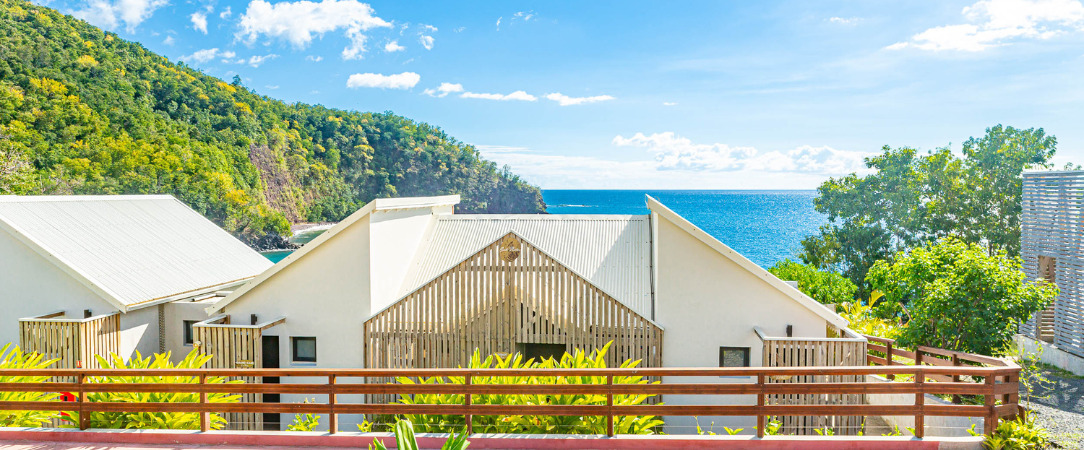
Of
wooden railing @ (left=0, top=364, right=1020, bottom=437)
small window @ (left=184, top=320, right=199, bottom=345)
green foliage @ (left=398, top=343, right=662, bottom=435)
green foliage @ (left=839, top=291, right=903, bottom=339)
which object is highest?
wooden railing @ (left=0, top=364, right=1020, bottom=437)

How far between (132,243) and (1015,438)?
14843mm

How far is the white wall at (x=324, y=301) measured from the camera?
30.7 feet

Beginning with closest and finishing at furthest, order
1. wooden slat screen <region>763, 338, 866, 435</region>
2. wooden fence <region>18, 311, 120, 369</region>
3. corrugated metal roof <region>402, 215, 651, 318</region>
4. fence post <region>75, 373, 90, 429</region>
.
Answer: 1. fence post <region>75, 373, 90, 429</region>
2. wooden slat screen <region>763, 338, 866, 435</region>
3. wooden fence <region>18, 311, 120, 369</region>
4. corrugated metal roof <region>402, 215, 651, 318</region>

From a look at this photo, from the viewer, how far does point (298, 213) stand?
91938 millimetres

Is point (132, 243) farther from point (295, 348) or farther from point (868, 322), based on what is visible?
point (868, 322)

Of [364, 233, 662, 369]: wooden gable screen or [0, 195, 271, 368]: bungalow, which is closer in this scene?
[364, 233, 662, 369]: wooden gable screen

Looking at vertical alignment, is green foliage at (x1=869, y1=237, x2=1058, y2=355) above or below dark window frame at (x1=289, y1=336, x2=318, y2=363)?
above

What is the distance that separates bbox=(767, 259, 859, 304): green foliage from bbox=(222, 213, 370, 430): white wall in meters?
12.9

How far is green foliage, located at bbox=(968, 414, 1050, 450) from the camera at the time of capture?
4906 mm

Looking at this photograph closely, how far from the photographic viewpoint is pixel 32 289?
1080 cm

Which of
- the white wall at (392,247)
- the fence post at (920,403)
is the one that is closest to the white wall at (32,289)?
the white wall at (392,247)

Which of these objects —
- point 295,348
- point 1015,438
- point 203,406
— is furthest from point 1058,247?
point 203,406

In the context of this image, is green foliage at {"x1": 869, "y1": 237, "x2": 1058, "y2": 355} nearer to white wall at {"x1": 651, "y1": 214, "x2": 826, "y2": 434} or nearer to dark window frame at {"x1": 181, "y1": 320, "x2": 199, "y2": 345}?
white wall at {"x1": 651, "y1": 214, "x2": 826, "y2": 434}

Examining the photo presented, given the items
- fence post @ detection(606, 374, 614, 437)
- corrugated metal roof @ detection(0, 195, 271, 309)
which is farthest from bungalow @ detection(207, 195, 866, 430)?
fence post @ detection(606, 374, 614, 437)
